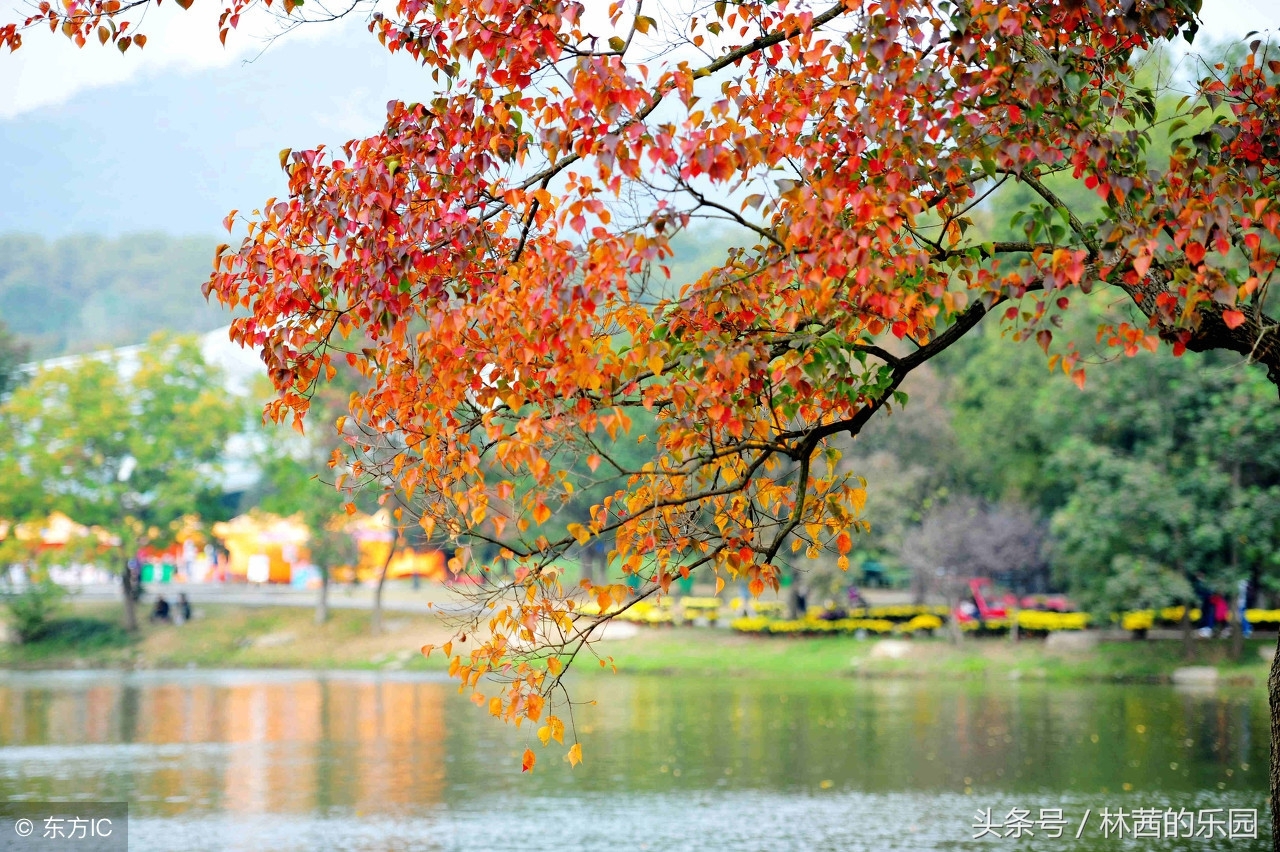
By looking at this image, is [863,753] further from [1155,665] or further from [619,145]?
[619,145]

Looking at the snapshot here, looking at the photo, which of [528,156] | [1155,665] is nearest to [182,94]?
[1155,665]

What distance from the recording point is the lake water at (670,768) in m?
13.3

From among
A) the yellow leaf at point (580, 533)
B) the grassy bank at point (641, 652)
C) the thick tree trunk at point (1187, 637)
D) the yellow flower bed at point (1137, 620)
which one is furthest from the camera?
the yellow flower bed at point (1137, 620)

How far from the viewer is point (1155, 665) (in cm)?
2891

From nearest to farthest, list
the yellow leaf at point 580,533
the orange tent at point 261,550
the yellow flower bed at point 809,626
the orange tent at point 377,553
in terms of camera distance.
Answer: the yellow leaf at point 580,533
the yellow flower bed at point 809,626
the orange tent at point 377,553
the orange tent at point 261,550

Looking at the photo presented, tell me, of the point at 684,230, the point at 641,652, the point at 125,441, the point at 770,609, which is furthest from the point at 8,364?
the point at 684,230

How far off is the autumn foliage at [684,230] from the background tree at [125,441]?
1395 inches

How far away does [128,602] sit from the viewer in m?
39.7

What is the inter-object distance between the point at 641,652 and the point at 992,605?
9.80m

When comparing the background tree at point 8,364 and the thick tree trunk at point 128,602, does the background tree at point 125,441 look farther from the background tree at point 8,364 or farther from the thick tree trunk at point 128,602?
the background tree at point 8,364

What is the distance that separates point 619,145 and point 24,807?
41.5ft

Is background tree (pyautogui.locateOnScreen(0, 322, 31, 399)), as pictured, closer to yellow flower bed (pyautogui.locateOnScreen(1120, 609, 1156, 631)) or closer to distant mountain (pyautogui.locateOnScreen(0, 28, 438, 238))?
yellow flower bed (pyautogui.locateOnScreen(1120, 609, 1156, 631))

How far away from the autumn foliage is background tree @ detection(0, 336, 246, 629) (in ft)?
116

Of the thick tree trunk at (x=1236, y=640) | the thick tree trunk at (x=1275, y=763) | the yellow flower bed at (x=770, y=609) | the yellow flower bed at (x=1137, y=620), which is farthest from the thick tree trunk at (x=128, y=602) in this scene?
the thick tree trunk at (x=1275, y=763)
